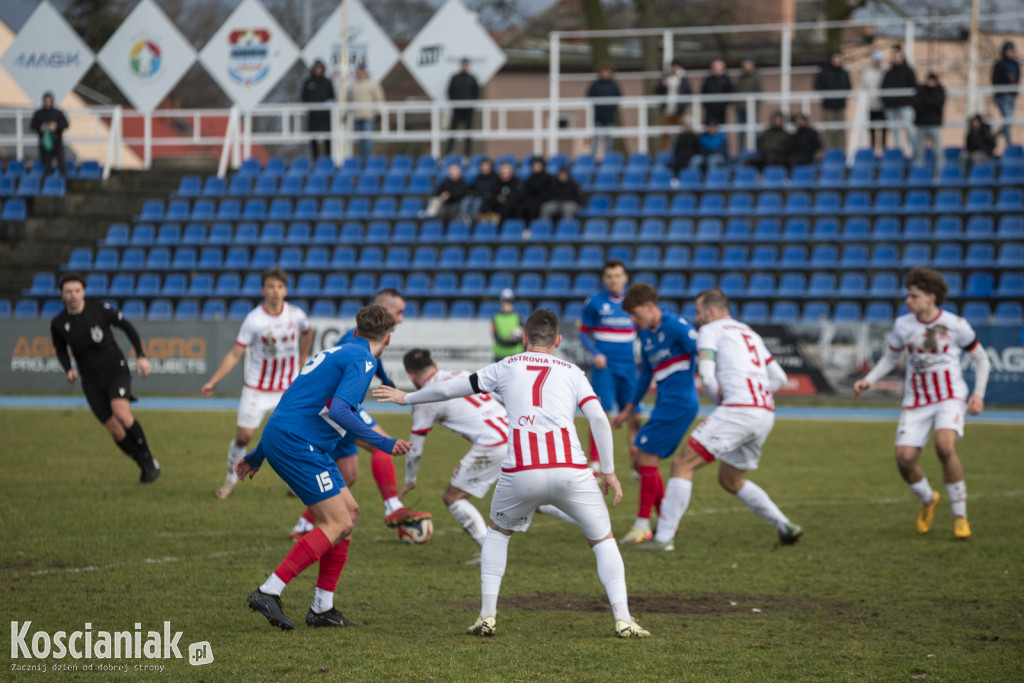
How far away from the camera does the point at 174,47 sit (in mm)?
28344

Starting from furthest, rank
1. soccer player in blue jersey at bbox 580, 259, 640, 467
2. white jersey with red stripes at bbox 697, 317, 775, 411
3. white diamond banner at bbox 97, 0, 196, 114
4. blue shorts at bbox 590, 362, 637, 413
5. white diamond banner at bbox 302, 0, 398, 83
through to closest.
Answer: white diamond banner at bbox 97, 0, 196, 114 → white diamond banner at bbox 302, 0, 398, 83 → blue shorts at bbox 590, 362, 637, 413 → soccer player in blue jersey at bbox 580, 259, 640, 467 → white jersey with red stripes at bbox 697, 317, 775, 411

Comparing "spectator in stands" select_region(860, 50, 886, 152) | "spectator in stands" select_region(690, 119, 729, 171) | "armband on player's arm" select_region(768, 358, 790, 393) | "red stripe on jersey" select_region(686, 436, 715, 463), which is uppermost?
"spectator in stands" select_region(860, 50, 886, 152)

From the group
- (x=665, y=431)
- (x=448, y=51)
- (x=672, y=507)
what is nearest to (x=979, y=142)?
(x=448, y=51)

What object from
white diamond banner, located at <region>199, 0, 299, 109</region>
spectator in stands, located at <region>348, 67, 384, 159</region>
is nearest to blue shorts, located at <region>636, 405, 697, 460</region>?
spectator in stands, located at <region>348, 67, 384, 159</region>

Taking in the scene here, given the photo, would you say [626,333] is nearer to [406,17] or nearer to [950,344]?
[950,344]

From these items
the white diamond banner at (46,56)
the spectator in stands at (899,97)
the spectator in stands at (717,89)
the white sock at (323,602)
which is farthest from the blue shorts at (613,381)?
the white diamond banner at (46,56)

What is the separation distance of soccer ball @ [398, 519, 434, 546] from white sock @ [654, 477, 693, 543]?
1800 millimetres

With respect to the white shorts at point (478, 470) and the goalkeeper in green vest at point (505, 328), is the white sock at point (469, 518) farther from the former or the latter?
the goalkeeper in green vest at point (505, 328)

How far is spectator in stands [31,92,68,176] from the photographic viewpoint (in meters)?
27.0

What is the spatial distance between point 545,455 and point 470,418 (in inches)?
88.9

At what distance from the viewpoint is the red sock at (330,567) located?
20.7 feet

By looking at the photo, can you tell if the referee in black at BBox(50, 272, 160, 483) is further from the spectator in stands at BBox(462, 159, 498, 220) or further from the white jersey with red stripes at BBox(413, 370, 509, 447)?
the spectator in stands at BBox(462, 159, 498, 220)

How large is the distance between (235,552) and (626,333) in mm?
5795

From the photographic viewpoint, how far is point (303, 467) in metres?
Result: 6.22
